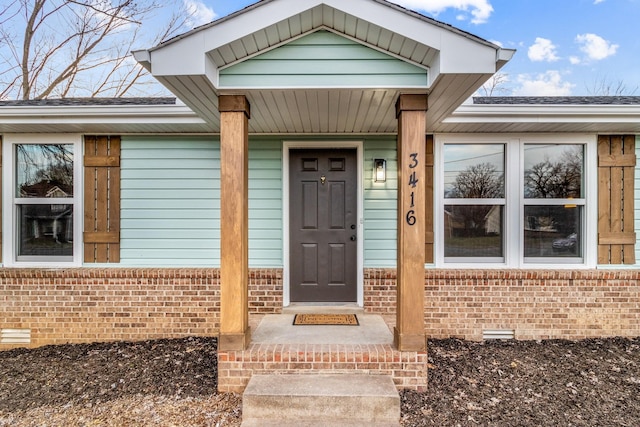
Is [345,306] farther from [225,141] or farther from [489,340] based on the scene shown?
[225,141]

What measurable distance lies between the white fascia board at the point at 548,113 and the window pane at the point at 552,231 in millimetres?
1067

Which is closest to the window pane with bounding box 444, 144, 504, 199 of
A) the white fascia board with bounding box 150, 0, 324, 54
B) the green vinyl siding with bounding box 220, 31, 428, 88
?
the green vinyl siding with bounding box 220, 31, 428, 88

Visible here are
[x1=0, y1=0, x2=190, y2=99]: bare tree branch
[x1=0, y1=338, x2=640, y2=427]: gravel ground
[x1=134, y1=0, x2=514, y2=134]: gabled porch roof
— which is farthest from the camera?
[x1=0, y1=0, x2=190, y2=99]: bare tree branch

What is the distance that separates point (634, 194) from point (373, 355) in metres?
3.83

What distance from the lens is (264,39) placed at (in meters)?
2.60

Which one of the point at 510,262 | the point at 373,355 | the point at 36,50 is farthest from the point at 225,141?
the point at 36,50

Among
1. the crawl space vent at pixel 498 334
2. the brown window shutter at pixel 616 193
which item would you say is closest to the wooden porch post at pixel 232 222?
the crawl space vent at pixel 498 334

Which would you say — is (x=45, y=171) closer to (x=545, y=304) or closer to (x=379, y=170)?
(x=379, y=170)

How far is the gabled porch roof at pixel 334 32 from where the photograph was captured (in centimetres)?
245

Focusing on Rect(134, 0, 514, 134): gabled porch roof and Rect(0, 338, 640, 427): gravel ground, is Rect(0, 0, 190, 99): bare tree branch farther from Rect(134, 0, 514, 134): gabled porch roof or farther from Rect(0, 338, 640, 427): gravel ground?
Rect(134, 0, 514, 134): gabled porch roof

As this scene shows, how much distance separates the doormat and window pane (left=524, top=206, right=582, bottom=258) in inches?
91.8

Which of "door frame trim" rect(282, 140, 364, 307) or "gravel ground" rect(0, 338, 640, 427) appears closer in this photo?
"gravel ground" rect(0, 338, 640, 427)

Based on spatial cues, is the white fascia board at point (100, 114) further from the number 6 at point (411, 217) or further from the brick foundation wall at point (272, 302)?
the number 6 at point (411, 217)

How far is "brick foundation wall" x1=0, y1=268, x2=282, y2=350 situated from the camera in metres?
4.07
